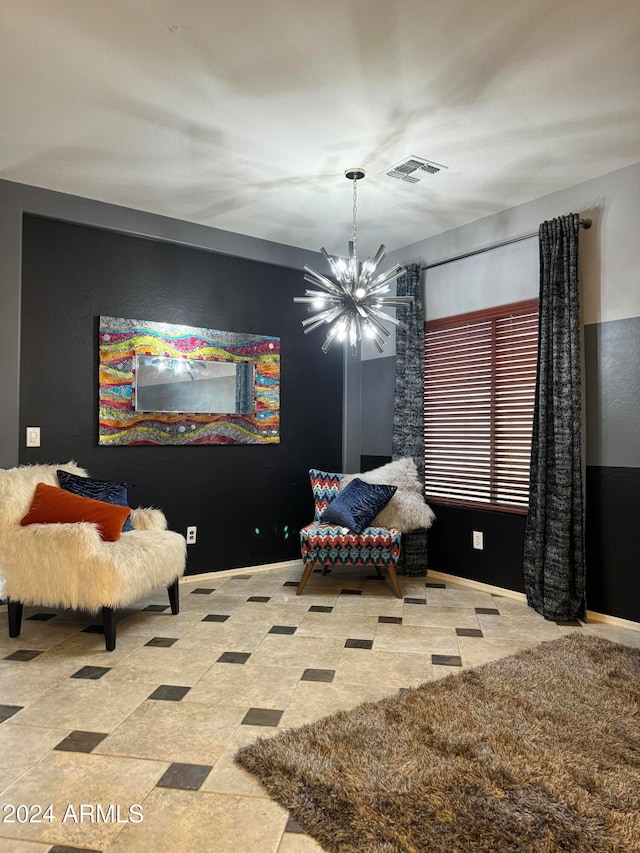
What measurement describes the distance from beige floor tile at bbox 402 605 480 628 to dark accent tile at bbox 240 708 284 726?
1.36 metres

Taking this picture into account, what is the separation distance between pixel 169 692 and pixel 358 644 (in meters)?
1.05

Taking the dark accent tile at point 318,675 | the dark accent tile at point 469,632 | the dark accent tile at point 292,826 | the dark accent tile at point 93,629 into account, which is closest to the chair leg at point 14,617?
the dark accent tile at point 93,629

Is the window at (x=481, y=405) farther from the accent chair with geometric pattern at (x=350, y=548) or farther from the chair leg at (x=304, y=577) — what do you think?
the chair leg at (x=304, y=577)

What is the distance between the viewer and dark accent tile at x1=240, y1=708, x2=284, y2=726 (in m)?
2.32

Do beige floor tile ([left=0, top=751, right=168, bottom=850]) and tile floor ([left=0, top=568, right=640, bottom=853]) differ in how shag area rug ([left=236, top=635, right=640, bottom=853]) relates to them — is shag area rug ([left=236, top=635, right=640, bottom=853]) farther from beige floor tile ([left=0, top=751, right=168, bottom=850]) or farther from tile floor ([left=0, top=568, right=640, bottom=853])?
beige floor tile ([left=0, top=751, right=168, bottom=850])

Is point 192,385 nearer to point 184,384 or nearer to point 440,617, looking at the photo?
point 184,384

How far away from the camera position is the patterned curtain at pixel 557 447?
369 centimetres

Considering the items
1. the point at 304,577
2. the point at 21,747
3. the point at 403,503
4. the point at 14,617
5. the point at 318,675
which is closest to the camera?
the point at 21,747

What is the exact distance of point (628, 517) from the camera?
11.8 feet

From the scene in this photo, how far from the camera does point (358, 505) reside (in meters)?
4.29

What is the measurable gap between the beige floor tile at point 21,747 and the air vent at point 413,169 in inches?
130

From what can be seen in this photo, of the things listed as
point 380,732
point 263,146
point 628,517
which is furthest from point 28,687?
point 628,517

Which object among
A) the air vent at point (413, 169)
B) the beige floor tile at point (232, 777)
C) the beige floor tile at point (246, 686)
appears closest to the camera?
the beige floor tile at point (232, 777)

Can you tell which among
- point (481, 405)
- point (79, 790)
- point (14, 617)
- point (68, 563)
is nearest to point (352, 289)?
point (481, 405)
